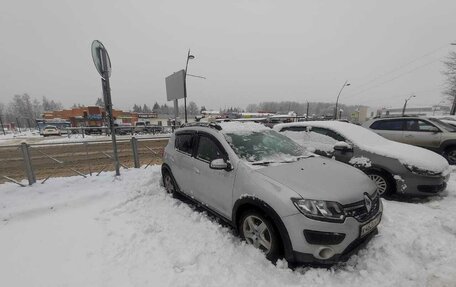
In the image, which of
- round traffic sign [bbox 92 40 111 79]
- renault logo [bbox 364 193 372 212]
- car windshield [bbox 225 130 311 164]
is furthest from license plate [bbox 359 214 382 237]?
round traffic sign [bbox 92 40 111 79]

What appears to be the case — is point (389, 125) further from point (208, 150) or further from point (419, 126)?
point (208, 150)

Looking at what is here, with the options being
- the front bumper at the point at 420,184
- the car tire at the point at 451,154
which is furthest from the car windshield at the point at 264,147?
the car tire at the point at 451,154

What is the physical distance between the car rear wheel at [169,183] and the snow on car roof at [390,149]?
3.77 m

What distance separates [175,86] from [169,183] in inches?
538

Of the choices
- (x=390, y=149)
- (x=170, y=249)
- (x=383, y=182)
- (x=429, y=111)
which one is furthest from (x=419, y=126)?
(x=429, y=111)

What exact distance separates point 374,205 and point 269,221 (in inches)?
51.9

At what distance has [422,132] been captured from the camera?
7.83m

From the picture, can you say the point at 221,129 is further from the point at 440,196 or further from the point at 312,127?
the point at 440,196

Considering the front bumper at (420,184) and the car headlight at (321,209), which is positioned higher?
the car headlight at (321,209)

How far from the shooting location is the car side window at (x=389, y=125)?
823 centimetres

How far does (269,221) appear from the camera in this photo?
107 inches

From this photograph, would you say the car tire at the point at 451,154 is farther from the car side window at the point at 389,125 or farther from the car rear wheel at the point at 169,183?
the car rear wheel at the point at 169,183

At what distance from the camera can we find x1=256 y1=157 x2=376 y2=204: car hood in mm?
2569

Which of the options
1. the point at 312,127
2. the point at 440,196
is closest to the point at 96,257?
the point at 312,127
